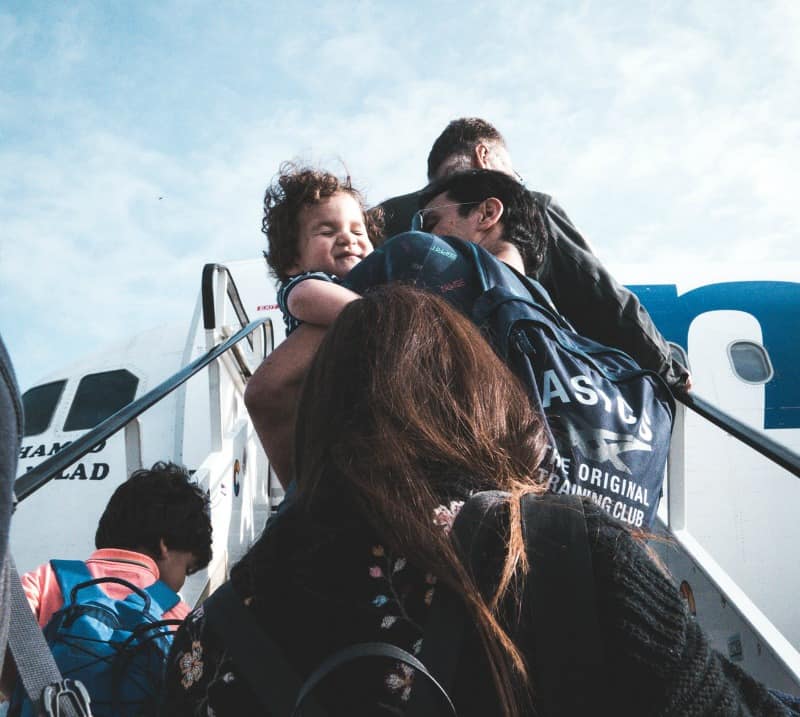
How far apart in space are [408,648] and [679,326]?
5.83m

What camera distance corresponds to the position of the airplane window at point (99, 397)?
5.48 m

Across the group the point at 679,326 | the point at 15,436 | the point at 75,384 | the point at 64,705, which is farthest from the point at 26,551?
the point at 679,326

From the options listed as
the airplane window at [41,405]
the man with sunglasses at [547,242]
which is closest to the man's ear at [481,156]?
the man with sunglasses at [547,242]

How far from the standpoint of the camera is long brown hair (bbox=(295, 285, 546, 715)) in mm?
787

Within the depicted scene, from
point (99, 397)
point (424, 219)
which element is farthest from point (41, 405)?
point (424, 219)

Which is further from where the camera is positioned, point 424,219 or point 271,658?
point 424,219

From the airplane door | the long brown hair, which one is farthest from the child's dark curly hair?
the airplane door

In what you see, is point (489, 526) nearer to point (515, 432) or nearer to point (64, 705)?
point (515, 432)

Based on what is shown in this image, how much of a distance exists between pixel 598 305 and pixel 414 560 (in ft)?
5.54

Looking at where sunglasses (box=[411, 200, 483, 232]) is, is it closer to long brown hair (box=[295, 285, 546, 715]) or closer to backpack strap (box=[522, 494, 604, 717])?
long brown hair (box=[295, 285, 546, 715])

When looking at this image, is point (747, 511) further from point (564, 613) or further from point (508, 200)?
point (564, 613)

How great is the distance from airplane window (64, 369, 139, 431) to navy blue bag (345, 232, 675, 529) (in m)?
4.55

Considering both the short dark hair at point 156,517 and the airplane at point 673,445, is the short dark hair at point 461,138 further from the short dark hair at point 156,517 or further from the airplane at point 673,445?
the short dark hair at point 156,517

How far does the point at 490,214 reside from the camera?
6.19 ft
